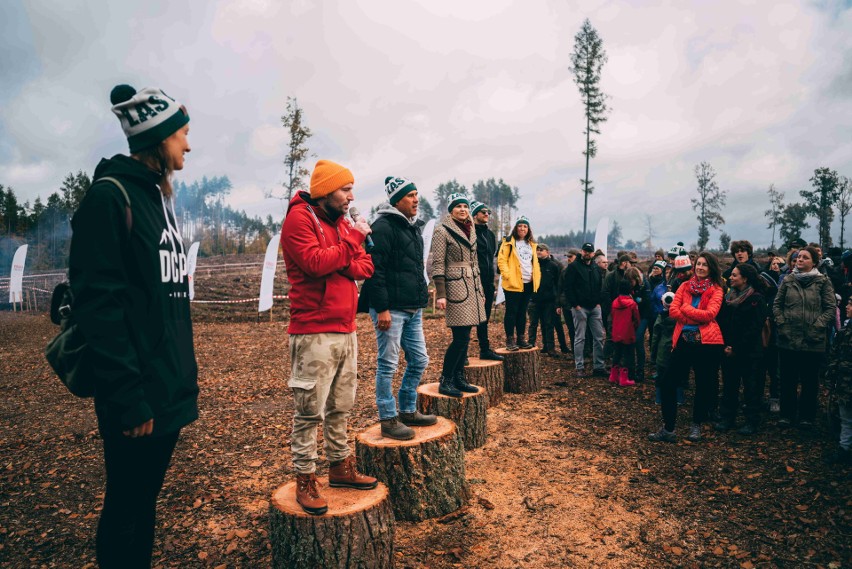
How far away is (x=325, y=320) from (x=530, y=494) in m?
2.68

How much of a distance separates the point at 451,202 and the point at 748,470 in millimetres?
3982

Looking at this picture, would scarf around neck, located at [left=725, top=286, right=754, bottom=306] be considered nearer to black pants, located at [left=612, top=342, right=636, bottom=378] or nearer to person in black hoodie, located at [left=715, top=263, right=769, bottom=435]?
person in black hoodie, located at [left=715, top=263, right=769, bottom=435]

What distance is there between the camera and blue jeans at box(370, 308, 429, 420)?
401 centimetres

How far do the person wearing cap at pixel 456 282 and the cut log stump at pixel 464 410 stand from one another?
96 mm

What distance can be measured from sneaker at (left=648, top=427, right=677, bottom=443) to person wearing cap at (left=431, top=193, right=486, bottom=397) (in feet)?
7.42

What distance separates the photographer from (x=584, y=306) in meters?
8.84

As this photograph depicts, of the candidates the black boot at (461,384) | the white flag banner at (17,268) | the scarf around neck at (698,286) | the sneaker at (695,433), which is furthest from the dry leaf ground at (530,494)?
the white flag banner at (17,268)

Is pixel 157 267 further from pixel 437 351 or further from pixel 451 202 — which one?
pixel 437 351

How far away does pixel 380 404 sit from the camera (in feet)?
13.2

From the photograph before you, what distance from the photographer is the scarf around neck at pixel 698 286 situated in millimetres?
5461

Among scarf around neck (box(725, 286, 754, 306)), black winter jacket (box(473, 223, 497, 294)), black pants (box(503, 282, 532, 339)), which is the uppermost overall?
black winter jacket (box(473, 223, 497, 294))

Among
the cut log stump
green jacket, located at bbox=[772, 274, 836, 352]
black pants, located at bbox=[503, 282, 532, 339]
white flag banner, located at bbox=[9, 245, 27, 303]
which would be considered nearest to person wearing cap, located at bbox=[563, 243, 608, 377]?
black pants, located at bbox=[503, 282, 532, 339]

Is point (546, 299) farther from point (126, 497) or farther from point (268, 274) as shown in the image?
point (268, 274)

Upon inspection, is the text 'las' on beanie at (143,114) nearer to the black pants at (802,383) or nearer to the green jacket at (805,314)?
the green jacket at (805,314)
